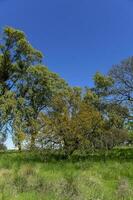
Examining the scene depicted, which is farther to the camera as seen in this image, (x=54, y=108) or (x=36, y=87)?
(x=36, y=87)

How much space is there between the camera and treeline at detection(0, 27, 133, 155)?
25.5 meters

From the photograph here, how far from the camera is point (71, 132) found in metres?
25.2

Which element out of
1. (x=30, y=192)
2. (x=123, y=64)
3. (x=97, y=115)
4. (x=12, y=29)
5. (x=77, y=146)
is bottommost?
(x=30, y=192)

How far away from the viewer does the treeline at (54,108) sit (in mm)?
25531

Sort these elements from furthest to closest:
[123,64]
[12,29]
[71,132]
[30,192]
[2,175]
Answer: [12,29] < [123,64] < [71,132] < [2,175] < [30,192]

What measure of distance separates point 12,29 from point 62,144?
1761 cm

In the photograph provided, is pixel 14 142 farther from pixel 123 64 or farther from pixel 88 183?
pixel 88 183

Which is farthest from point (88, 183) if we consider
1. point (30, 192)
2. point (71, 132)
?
point (71, 132)

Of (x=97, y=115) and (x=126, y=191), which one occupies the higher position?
(x=97, y=115)

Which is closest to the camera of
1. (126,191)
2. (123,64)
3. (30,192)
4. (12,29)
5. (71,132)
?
(30,192)

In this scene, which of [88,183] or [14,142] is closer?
[88,183]

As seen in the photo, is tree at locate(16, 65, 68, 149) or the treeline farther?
tree at locate(16, 65, 68, 149)

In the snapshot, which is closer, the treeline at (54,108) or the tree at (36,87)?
the treeline at (54,108)

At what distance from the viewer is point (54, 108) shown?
2688 cm
